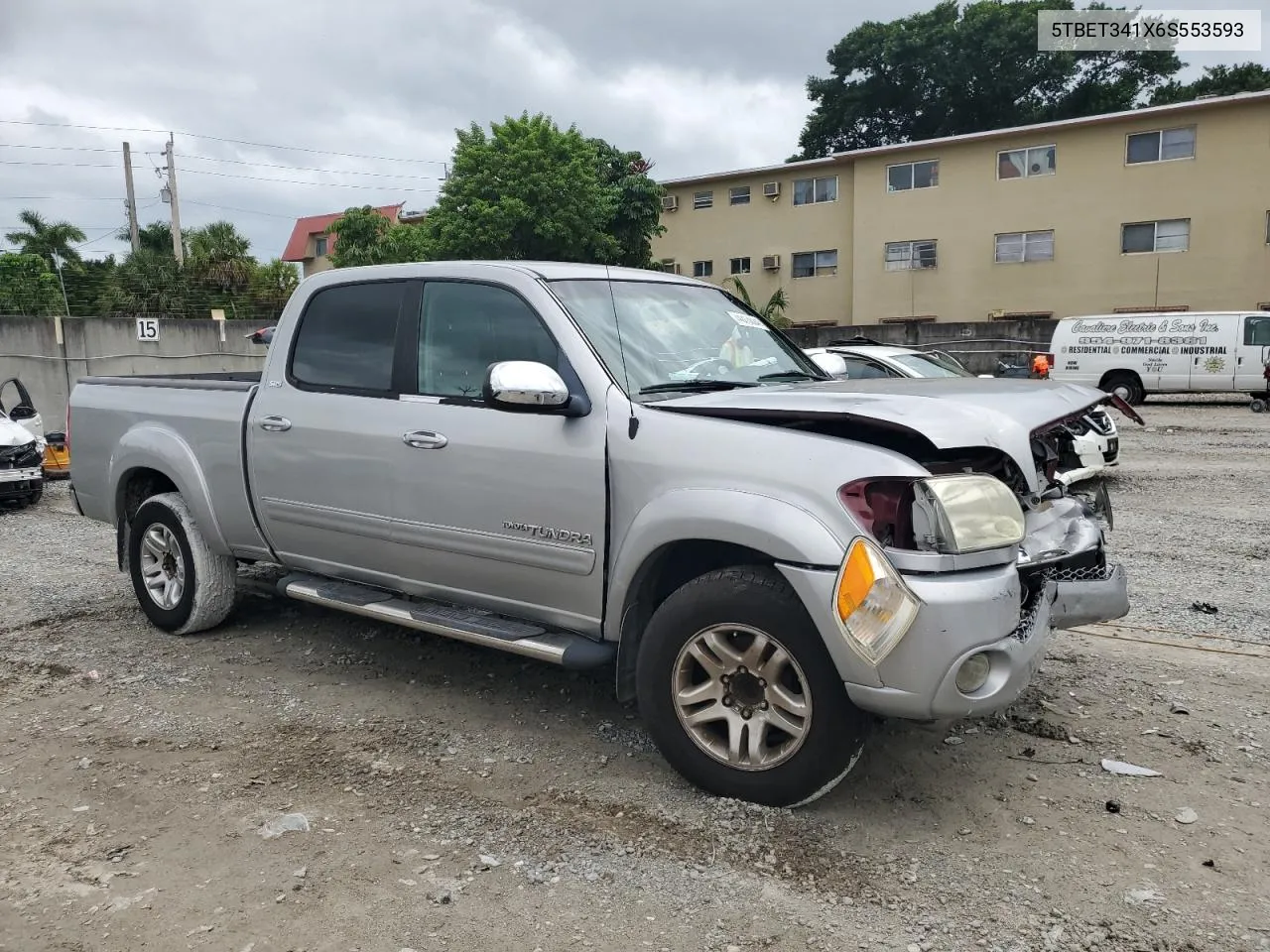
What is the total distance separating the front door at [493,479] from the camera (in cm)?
→ 362

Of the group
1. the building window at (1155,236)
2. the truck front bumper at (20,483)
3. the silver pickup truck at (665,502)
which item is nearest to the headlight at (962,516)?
the silver pickup truck at (665,502)

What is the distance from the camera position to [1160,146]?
86.3ft

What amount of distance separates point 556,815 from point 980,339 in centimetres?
2406

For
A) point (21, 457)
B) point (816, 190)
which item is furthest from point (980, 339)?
point (21, 457)

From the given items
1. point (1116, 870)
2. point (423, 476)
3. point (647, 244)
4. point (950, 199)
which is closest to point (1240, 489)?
point (1116, 870)

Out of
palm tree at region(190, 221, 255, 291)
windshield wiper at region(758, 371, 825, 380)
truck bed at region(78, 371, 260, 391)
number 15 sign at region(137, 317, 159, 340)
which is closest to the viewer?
windshield wiper at region(758, 371, 825, 380)

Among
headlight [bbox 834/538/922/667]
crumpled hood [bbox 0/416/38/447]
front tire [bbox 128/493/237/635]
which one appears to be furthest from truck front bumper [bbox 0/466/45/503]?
headlight [bbox 834/538/922/667]

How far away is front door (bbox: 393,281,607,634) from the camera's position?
11.9ft

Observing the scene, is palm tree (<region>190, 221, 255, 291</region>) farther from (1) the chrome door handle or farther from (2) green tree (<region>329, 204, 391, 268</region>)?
(1) the chrome door handle

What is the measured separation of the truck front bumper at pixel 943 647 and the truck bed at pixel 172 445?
3144 mm

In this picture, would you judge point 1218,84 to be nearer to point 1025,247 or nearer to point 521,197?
point 1025,247

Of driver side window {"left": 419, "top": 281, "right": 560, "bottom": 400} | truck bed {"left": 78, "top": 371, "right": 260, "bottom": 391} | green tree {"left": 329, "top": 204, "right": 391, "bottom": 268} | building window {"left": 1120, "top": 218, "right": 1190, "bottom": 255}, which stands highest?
green tree {"left": 329, "top": 204, "right": 391, "bottom": 268}

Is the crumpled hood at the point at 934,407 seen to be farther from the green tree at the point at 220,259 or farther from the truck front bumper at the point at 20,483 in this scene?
the green tree at the point at 220,259

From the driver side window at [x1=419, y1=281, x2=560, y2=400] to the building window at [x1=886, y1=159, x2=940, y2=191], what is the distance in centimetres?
2836
